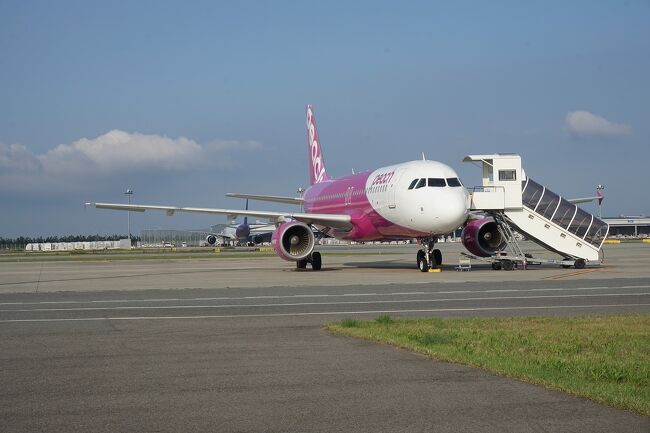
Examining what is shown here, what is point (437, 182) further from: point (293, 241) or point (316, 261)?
point (316, 261)

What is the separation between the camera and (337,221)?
34062 mm

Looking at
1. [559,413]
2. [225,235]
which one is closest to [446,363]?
[559,413]

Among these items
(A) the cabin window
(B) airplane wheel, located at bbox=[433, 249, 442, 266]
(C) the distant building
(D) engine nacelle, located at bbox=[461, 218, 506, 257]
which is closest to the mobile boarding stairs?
(A) the cabin window

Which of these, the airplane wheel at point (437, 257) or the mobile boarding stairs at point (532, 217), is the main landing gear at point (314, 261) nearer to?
the airplane wheel at point (437, 257)

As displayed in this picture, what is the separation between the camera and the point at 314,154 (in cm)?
4722

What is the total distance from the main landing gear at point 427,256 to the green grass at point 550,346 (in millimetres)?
16767

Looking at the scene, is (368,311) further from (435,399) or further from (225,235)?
(225,235)

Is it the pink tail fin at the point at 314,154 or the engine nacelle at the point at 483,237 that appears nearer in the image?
the engine nacelle at the point at 483,237

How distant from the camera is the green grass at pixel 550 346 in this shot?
7.86m

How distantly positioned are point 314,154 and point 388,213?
1691cm

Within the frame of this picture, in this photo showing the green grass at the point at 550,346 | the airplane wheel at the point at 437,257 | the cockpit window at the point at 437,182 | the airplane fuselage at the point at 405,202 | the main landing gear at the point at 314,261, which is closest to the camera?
the green grass at the point at 550,346

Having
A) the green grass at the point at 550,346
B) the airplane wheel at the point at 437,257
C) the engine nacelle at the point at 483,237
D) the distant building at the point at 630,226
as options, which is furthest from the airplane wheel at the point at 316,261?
the distant building at the point at 630,226

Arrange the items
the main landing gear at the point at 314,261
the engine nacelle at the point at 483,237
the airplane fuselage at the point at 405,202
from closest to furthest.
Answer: the airplane fuselage at the point at 405,202
the engine nacelle at the point at 483,237
the main landing gear at the point at 314,261

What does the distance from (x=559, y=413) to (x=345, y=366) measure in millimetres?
2999
